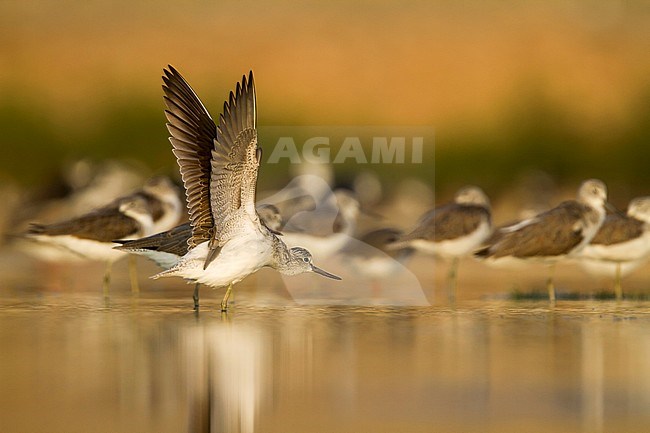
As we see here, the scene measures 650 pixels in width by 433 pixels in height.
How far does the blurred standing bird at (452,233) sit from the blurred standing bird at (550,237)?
0.77 metres

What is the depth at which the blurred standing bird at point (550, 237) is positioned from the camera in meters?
14.0

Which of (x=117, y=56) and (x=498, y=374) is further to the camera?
(x=117, y=56)

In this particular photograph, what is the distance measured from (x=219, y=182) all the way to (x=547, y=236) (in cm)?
464

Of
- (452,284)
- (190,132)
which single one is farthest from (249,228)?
(452,284)

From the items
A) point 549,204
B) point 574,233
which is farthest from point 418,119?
point 574,233

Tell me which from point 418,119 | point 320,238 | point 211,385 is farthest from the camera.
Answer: point 418,119

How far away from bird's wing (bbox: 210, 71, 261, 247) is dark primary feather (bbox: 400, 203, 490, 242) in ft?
16.2

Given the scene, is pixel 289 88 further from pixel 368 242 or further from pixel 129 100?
pixel 368 242

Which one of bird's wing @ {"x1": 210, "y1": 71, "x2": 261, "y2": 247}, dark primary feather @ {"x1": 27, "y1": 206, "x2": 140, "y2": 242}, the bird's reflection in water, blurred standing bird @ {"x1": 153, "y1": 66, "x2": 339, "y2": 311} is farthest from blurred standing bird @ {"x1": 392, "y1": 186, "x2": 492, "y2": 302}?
Result: bird's wing @ {"x1": 210, "y1": 71, "x2": 261, "y2": 247}

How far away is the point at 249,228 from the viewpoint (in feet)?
36.6

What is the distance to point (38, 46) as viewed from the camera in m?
27.4

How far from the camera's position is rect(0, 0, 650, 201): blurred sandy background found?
24.7 m

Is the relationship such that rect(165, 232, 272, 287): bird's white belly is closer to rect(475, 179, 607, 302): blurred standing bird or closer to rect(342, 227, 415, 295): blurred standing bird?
rect(475, 179, 607, 302): blurred standing bird

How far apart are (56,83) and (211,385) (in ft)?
62.7
